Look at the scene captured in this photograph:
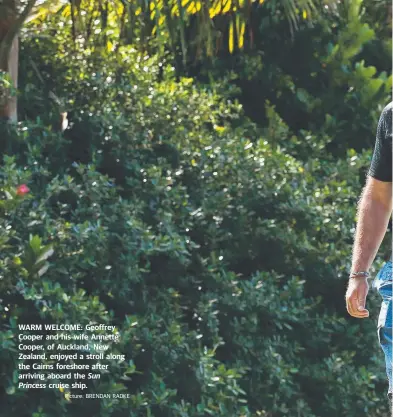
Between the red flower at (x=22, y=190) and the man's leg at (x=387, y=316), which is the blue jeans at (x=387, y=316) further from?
the red flower at (x=22, y=190)

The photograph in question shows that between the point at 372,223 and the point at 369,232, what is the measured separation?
0.04 metres

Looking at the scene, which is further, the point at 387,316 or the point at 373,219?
the point at 373,219

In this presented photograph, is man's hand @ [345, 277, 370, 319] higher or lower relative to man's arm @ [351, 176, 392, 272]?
lower

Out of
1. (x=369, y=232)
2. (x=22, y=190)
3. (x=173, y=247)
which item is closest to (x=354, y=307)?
(x=369, y=232)

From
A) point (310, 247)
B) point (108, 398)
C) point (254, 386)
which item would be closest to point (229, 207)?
point (310, 247)

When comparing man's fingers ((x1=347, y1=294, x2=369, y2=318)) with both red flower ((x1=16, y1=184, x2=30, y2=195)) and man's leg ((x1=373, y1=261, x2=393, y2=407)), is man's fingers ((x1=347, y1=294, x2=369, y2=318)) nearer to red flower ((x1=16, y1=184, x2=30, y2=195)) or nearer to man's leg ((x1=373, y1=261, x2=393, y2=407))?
man's leg ((x1=373, y1=261, x2=393, y2=407))

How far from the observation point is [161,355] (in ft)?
17.6

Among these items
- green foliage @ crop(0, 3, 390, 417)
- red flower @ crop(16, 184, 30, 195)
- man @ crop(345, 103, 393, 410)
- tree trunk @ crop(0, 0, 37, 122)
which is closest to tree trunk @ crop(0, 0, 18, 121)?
tree trunk @ crop(0, 0, 37, 122)

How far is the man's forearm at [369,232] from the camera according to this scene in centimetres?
380

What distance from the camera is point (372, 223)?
150 inches

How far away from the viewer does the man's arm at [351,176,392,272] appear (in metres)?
3.80

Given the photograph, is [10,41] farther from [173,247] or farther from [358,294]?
[358,294]

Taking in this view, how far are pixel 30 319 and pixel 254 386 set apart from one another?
147 cm

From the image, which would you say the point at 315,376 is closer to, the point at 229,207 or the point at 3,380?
the point at 229,207
